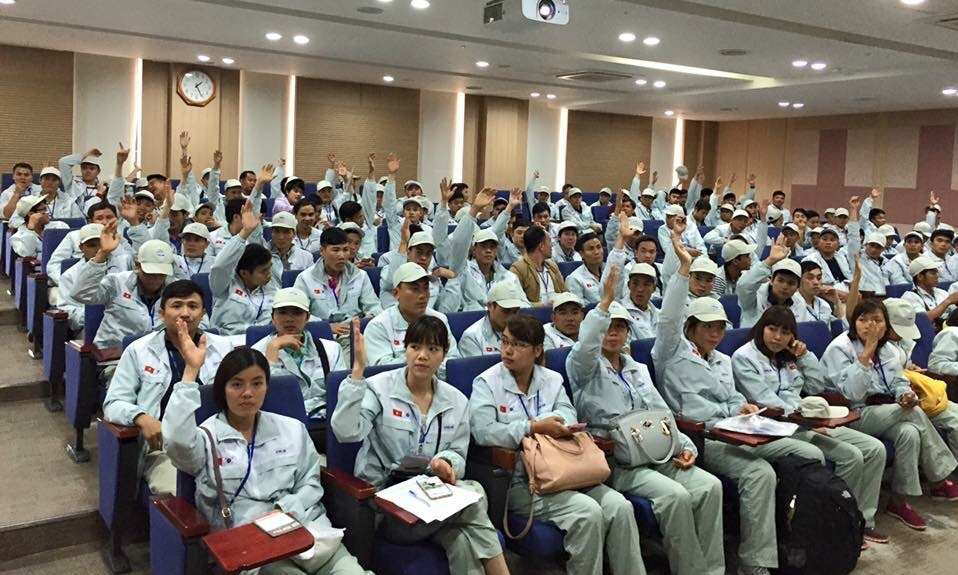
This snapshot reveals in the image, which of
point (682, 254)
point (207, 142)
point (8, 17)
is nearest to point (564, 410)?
point (682, 254)

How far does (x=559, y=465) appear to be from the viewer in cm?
290

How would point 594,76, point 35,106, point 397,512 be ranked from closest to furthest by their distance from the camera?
1. point 397,512
2. point 35,106
3. point 594,76

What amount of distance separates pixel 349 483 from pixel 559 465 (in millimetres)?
807

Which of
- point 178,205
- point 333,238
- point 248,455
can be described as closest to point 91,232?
point 333,238

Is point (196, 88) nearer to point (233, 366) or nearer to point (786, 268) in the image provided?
point (786, 268)

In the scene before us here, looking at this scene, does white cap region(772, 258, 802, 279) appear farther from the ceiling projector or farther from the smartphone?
the smartphone

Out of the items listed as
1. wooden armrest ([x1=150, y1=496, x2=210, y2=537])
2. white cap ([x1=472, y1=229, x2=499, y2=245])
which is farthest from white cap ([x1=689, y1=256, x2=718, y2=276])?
wooden armrest ([x1=150, y1=496, x2=210, y2=537])

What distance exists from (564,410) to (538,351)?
269mm

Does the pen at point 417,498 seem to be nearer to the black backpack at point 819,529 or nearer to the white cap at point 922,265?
the black backpack at point 819,529

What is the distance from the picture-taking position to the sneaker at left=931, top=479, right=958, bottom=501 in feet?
14.1

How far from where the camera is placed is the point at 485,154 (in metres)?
15.0

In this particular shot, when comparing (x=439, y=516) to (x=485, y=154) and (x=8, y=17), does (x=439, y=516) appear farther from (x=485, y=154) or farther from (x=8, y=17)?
(x=485, y=154)

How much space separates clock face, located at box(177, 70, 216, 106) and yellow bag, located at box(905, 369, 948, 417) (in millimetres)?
10891

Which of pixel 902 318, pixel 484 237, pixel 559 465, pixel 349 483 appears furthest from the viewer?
pixel 484 237
